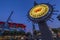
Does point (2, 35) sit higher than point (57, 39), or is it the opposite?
point (2, 35)

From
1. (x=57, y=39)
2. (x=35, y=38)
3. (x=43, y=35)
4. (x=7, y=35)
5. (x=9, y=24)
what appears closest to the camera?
(x=43, y=35)

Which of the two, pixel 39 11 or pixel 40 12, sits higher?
pixel 39 11

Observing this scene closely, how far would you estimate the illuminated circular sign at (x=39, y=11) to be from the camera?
42.8 meters

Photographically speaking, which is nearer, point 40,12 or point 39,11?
point 40,12

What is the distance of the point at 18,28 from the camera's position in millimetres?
113312

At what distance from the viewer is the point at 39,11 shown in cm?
4447

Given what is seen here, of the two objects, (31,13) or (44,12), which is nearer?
(44,12)

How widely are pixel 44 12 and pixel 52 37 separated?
6551 mm

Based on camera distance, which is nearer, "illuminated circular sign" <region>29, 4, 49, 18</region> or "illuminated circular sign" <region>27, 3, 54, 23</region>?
"illuminated circular sign" <region>27, 3, 54, 23</region>

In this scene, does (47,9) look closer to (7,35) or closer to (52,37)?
(52,37)

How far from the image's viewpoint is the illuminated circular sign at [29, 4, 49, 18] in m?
42.8

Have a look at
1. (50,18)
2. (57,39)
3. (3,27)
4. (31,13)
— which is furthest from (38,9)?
(3,27)

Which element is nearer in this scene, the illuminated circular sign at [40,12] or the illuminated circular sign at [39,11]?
the illuminated circular sign at [40,12]

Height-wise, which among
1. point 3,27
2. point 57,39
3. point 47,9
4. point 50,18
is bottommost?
point 57,39
